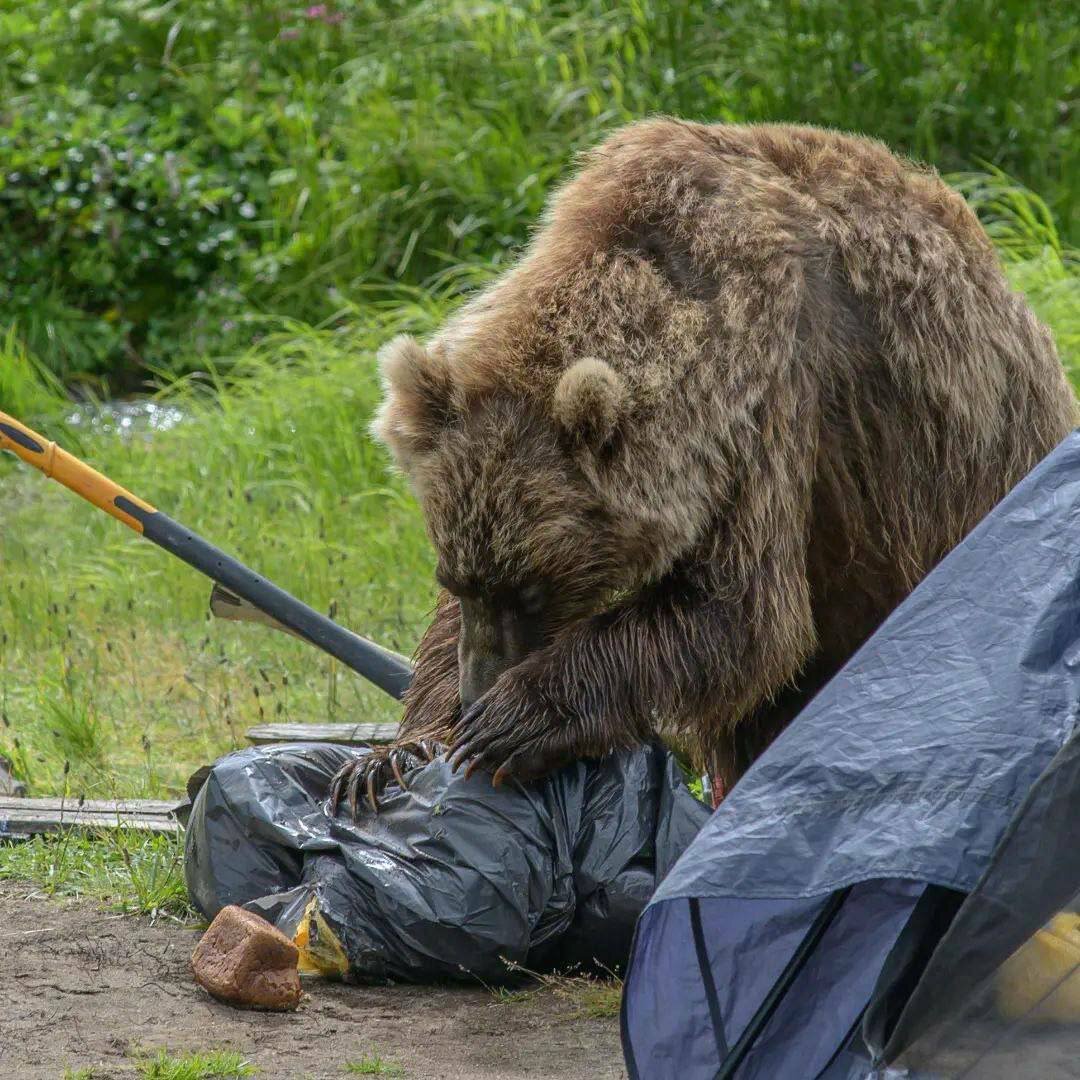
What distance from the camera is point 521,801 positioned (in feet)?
13.5

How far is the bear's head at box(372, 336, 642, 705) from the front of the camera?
12.6ft

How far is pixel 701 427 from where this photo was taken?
3775 mm

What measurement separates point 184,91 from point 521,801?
28.5 feet

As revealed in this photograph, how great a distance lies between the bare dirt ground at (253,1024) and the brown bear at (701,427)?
1.79 ft

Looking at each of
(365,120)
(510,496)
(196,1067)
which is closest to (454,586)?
(510,496)

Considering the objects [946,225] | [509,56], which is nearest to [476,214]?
[509,56]

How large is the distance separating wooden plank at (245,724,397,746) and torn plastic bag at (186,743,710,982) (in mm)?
883

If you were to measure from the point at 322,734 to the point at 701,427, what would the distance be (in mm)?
1994

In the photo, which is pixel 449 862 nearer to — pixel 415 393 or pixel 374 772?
pixel 374 772

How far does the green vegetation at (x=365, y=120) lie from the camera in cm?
981

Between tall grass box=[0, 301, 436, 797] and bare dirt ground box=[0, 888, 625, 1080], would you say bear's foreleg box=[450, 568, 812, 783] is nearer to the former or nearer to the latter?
bare dirt ground box=[0, 888, 625, 1080]

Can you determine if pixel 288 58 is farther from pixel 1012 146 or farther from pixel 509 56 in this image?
pixel 1012 146

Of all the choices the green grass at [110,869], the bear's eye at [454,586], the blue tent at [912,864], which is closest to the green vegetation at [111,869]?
the green grass at [110,869]

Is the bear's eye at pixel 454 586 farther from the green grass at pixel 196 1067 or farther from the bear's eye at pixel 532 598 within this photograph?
the green grass at pixel 196 1067
